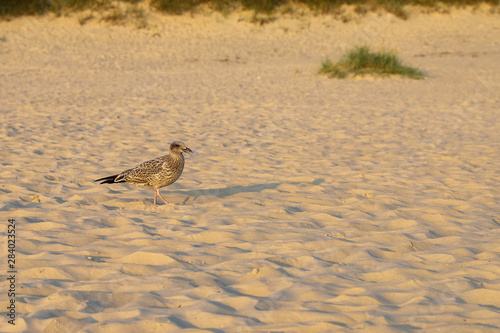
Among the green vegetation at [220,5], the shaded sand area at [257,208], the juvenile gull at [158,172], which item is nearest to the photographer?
the shaded sand area at [257,208]

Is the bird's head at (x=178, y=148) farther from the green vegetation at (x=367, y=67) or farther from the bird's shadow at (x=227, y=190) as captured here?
the green vegetation at (x=367, y=67)

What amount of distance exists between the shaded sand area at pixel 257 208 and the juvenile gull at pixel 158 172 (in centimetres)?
25

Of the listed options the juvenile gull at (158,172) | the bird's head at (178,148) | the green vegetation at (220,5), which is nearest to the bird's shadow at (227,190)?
the juvenile gull at (158,172)

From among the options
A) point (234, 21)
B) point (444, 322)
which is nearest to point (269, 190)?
point (444, 322)

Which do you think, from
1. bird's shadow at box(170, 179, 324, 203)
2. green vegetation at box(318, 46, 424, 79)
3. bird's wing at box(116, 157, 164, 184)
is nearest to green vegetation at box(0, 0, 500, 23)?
green vegetation at box(318, 46, 424, 79)

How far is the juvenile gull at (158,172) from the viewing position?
5.80 metres

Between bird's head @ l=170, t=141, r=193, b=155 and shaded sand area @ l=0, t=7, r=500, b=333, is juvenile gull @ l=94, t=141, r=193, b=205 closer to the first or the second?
bird's head @ l=170, t=141, r=193, b=155

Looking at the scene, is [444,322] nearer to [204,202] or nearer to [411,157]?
[204,202]

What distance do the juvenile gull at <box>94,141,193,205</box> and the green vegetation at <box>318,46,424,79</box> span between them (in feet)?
40.2

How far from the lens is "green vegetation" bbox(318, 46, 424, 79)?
1758 centimetres

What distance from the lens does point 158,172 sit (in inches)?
228

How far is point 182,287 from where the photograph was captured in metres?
3.88

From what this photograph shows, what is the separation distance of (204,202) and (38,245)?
76.5 inches

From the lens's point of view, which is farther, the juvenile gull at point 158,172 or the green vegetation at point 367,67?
the green vegetation at point 367,67
